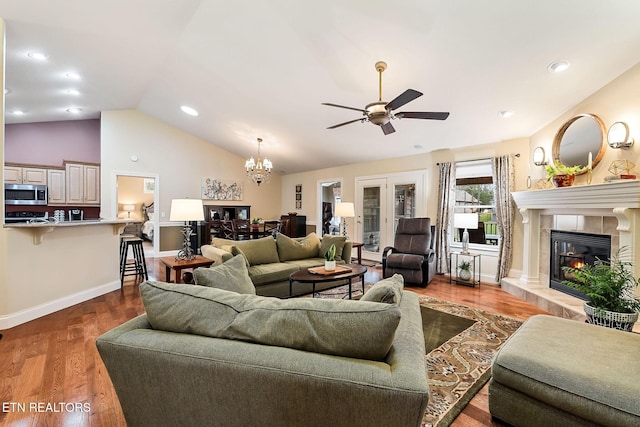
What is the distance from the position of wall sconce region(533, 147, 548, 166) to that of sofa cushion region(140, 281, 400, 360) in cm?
414

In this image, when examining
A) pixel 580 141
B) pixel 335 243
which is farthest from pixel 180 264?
pixel 580 141

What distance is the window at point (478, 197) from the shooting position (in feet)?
16.1

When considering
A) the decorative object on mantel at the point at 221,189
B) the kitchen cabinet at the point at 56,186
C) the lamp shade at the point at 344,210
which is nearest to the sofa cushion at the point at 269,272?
the lamp shade at the point at 344,210

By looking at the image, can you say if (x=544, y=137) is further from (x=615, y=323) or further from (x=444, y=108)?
(x=615, y=323)

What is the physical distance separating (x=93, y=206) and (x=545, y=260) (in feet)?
27.5

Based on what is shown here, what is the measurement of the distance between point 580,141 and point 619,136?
A: 587 millimetres

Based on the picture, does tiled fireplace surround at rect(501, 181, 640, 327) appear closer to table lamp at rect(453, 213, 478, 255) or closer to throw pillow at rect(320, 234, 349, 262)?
table lamp at rect(453, 213, 478, 255)

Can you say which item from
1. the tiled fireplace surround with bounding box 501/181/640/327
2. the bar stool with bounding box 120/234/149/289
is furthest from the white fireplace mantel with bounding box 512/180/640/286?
the bar stool with bounding box 120/234/149/289

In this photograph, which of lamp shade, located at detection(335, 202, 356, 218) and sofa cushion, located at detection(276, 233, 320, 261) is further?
lamp shade, located at detection(335, 202, 356, 218)

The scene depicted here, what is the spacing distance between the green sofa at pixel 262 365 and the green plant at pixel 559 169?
11.5 ft

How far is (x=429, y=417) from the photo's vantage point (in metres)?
1.67

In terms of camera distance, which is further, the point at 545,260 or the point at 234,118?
the point at 234,118

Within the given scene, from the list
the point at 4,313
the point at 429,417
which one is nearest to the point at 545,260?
the point at 429,417

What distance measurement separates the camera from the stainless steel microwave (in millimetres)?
5434
